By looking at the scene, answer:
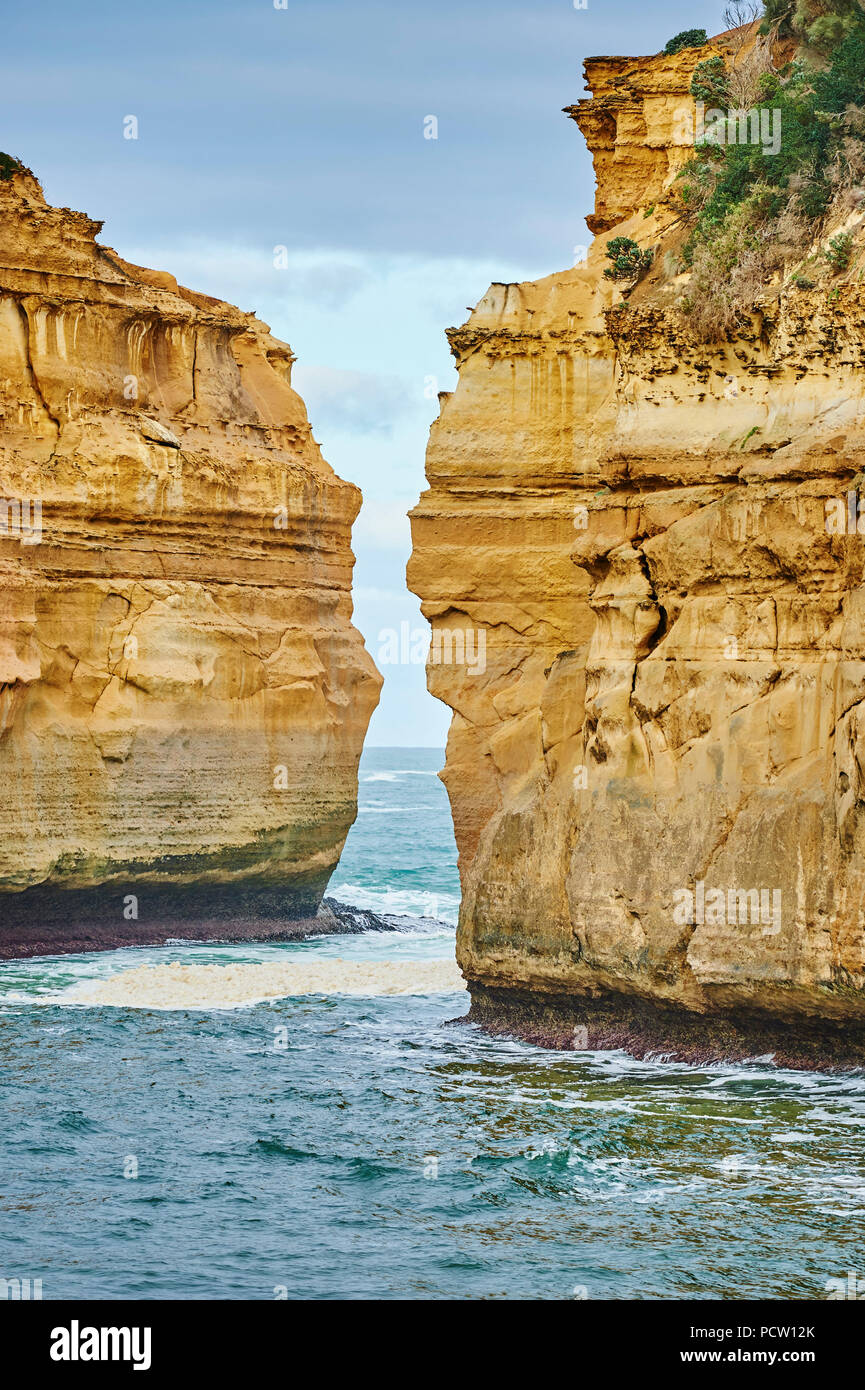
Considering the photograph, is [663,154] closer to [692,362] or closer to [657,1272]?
[692,362]

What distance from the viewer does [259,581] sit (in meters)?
40.0

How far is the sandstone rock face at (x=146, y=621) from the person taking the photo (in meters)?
36.0

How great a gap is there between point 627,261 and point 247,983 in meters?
12.6

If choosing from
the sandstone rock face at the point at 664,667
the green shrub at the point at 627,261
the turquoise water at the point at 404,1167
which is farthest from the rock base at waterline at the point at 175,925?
the green shrub at the point at 627,261

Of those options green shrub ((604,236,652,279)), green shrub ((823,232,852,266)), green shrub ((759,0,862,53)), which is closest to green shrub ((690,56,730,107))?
green shrub ((759,0,862,53))

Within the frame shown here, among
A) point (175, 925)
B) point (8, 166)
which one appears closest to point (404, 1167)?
point (175, 925)

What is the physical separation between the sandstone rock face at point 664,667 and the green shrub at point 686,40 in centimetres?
608

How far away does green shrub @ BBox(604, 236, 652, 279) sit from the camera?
26969mm

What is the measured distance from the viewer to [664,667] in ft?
75.4

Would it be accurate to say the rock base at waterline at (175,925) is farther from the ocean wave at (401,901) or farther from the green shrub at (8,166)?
the green shrub at (8,166)

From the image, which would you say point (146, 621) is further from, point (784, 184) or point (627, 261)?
point (784, 184)

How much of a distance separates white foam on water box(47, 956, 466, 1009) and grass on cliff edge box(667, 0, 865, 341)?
38.3ft

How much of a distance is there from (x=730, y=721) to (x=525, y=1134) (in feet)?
17.0

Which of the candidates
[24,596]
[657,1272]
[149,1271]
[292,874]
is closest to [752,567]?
[657,1272]
